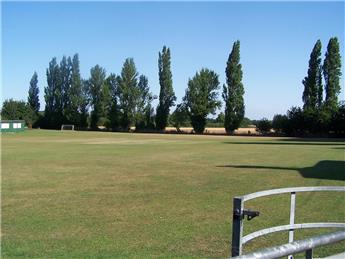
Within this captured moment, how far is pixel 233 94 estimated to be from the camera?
282 ft

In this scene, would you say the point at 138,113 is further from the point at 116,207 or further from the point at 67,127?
the point at 116,207

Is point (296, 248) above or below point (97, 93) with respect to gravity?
below

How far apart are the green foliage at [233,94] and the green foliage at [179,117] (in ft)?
38.9

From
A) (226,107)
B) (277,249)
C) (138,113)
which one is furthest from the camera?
(138,113)

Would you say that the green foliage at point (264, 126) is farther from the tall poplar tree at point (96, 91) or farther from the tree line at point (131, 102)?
the tall poplar tree at point (96, 91)

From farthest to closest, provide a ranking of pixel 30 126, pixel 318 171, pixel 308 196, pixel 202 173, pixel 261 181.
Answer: pixel 30 126 < pixel 318 171 < pixel 202 173 < pixel 261 181 < pixel 308 196

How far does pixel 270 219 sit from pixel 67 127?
91652 millimetres

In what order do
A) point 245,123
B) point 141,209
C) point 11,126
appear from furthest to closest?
point 245,123 → point 11,126 → point 141,209

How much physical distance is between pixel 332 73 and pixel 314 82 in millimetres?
2904

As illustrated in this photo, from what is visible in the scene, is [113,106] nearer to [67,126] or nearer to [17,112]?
[67,126]

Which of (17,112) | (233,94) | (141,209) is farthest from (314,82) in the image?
(141,209)

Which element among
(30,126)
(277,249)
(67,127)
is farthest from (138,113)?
(277,249)

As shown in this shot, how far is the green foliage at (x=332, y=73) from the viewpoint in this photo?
77.3m

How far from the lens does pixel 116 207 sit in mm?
11734
